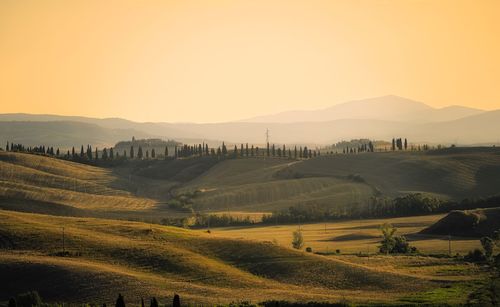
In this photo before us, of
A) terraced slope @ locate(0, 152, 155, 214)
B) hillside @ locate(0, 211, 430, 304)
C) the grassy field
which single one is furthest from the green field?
the grassy field

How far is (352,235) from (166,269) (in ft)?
142

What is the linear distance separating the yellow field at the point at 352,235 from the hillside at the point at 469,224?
2625mm

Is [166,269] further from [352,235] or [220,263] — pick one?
[352,235]

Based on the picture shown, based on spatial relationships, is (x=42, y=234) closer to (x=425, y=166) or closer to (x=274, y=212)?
(x=274, y=212)

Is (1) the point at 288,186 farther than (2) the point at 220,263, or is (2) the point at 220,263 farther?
(1) the point at 288,186

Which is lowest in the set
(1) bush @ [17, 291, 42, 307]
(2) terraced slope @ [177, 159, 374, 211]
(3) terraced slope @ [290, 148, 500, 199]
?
(1) bush @ [17, 291, 42, 307]

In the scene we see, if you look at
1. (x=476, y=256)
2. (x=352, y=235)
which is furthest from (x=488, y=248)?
(x=352, y=235)

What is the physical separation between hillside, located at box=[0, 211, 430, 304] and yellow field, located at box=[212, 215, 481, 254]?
1480 cm

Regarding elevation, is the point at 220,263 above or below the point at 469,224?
below

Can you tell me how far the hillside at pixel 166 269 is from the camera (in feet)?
232

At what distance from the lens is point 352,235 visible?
116938mm

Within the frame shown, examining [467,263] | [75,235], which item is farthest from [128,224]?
[467,263]

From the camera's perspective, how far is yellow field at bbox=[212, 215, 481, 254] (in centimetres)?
10144

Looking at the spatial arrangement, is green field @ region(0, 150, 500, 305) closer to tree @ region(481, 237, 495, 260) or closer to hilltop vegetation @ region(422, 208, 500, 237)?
hilltop vegetation @ region(422, 208, 500, 237)
